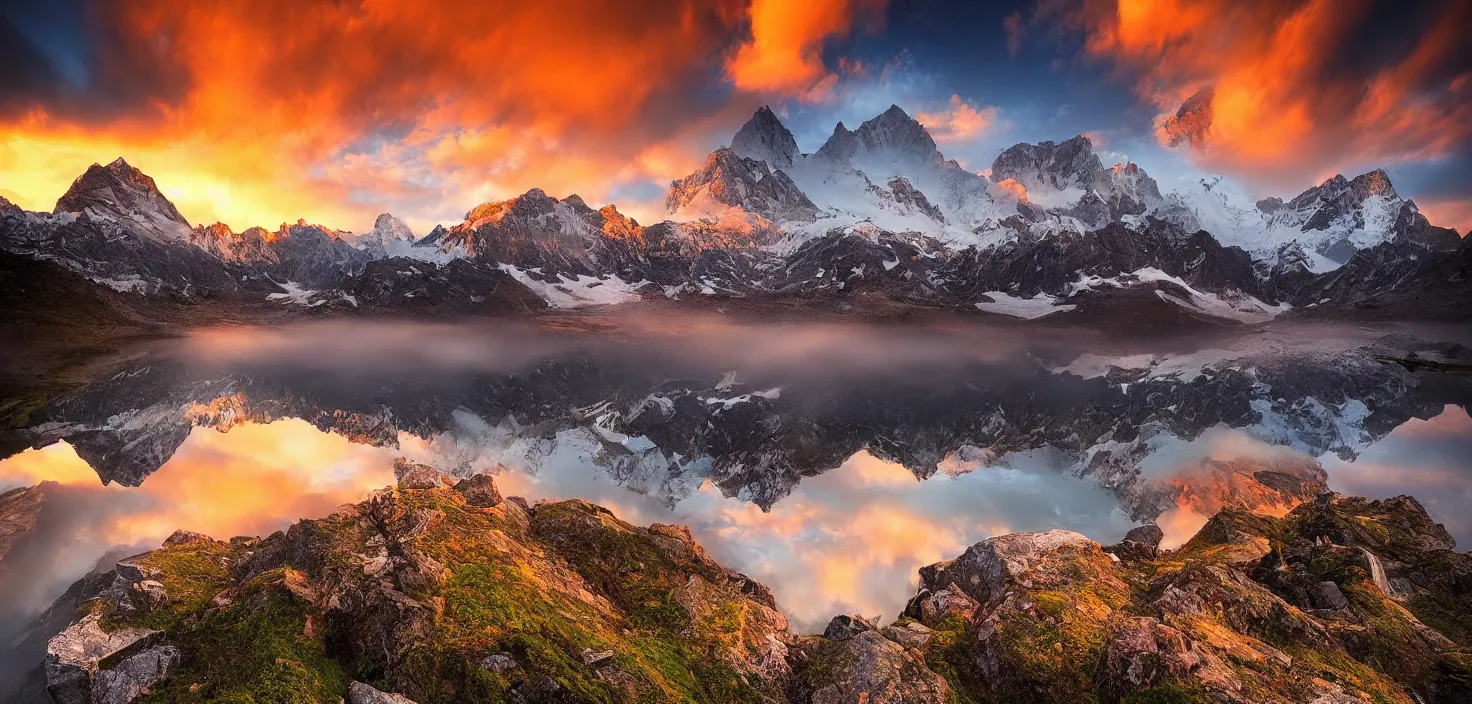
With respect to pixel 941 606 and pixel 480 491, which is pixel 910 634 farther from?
pixel 480 491

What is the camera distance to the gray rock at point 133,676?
819 centimetres

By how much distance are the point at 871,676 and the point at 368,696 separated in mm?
7976

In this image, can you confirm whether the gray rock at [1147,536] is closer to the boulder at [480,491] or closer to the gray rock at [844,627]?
the gray rock at [844,627]

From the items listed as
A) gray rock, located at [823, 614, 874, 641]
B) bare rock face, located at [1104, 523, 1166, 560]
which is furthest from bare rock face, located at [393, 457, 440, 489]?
bare rock face, located at [1104, 523, 1166, 560]

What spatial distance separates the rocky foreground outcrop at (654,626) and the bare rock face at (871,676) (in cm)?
4

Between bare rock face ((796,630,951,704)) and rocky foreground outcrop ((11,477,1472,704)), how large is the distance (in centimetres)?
4

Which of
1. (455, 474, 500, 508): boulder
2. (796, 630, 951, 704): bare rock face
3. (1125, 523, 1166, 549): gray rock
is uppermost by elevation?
(455, 474, 500, 508): boulder

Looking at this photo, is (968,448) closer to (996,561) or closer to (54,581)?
(996,561)

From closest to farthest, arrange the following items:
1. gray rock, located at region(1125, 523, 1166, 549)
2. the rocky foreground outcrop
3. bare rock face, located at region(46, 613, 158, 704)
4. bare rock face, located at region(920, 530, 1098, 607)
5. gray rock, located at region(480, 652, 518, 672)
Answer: bare rock face, located at region(46, 613, 158, 704) < the rocky foreground outcrop < gray rock, located at region(480, 652, 518, 672) < bare rock face, located at region(920, 530, 1098, 607) < gray rock, located at region(1125, 523, 1166, 549)

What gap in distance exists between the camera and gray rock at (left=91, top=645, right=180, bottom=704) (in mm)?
8188

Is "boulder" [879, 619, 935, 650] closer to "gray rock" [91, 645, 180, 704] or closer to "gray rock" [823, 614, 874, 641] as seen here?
"gray rock" [823, 614, 874, 641]

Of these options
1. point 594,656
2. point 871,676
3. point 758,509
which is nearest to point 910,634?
point 871,676

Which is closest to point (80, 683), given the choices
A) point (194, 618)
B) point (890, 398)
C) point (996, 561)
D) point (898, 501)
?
point (194, 618)

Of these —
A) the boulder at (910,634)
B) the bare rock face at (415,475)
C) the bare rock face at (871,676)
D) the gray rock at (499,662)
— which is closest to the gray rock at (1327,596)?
the boulder at (910,634)
